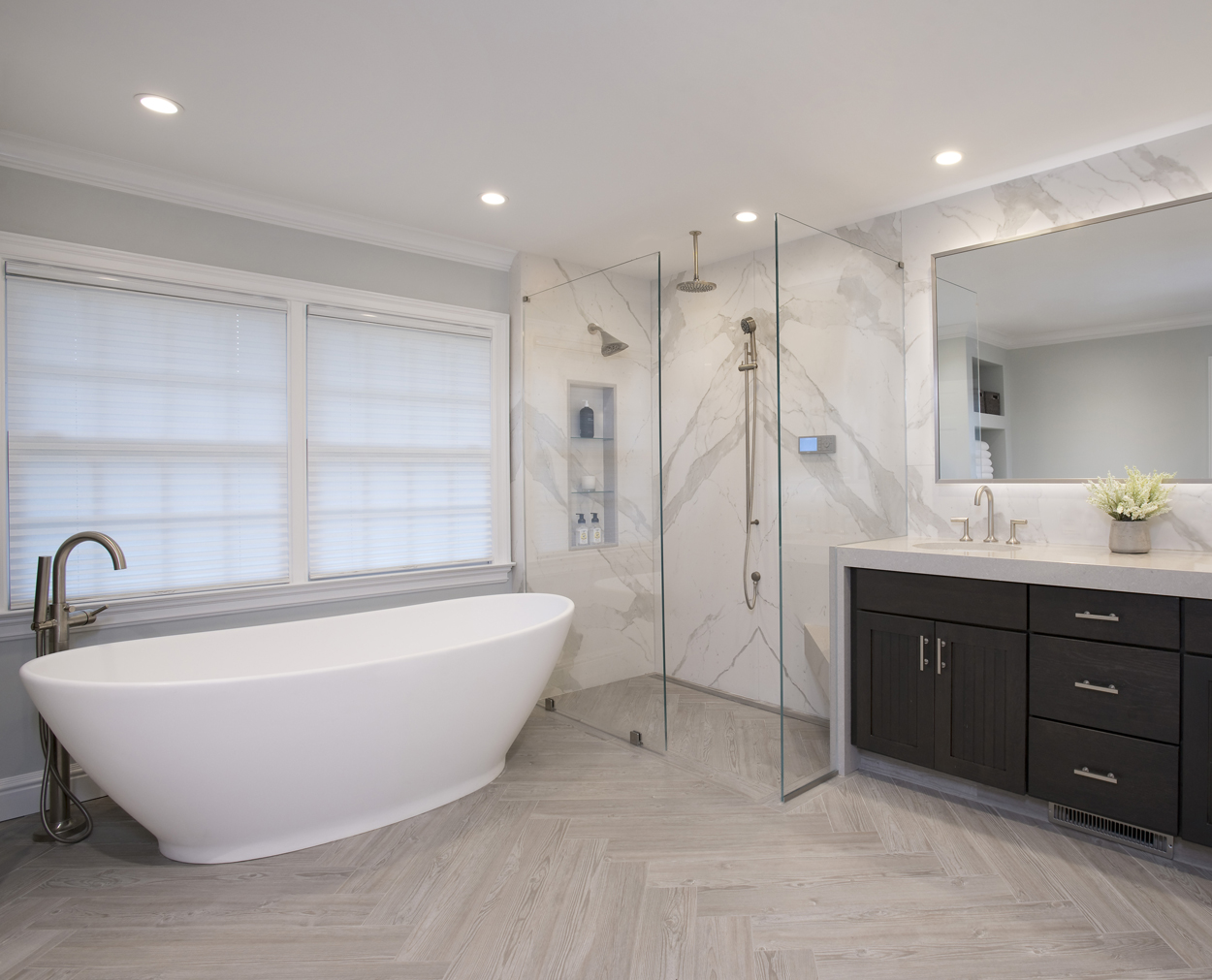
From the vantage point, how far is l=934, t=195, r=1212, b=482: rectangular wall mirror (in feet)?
8.09

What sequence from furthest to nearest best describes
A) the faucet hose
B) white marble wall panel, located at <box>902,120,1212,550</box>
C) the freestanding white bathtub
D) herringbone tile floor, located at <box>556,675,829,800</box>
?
herringbone tile floor, located at <box>556,675,829,800</box>
white marble wall panel, located at <box>902,120,1212,550</box>
the faucet hose
the freestanding white bathtub

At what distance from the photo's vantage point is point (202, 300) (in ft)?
9.60

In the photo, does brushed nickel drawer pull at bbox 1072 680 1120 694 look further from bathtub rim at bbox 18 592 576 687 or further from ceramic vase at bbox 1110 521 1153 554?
bathtub rim at bbox 18 592 576 687

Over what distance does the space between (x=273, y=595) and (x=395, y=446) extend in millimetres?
906

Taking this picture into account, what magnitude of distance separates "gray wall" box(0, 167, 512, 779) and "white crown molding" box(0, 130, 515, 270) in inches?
1.3

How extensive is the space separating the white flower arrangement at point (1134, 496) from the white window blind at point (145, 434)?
3.37 m

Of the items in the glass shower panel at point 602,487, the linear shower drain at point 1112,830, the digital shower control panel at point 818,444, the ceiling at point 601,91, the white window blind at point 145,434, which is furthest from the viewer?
the glass shower panel at point 602,487

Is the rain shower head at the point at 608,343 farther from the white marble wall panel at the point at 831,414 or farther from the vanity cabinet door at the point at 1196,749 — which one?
the vanity cabinet door at the point at 1196,749

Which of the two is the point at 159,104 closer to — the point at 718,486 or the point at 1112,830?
the point at 718,486

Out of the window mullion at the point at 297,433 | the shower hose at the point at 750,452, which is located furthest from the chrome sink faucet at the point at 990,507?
the window mullion at the point at 297,433

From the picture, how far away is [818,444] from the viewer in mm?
2738

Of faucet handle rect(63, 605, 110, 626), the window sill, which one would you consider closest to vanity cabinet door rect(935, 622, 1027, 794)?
the window sill

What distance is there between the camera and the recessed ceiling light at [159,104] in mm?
2211

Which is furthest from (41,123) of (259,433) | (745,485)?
(745,485)
